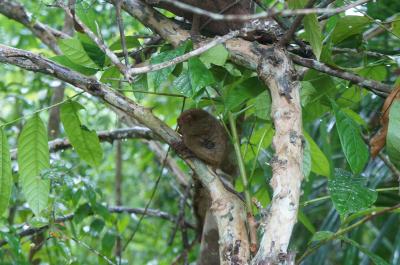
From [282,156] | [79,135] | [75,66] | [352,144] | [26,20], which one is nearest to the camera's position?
[282,156]

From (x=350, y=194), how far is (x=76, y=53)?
0.62 metres

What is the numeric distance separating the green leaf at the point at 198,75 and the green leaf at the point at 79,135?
1.14ft

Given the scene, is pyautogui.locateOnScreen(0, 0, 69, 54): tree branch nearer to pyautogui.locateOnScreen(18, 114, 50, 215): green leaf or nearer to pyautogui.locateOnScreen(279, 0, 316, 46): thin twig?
pyautogui.locateOnScreen(18, 114, 50, 215): green leaf

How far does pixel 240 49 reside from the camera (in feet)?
3.63

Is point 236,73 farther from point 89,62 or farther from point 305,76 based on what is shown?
point 89,62

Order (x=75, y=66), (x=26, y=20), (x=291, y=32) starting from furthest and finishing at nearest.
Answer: (x=26, y=20)
(x=75, y=66)
(x=291, y=32)

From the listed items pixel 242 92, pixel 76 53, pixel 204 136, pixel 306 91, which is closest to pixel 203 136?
pixel 204 136

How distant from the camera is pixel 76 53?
1.24 meters

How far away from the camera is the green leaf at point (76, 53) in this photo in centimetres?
123

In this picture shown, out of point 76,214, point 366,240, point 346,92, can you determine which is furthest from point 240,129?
point 366,240

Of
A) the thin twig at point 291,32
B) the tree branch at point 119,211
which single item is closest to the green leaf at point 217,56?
the thin twig at point 291,32

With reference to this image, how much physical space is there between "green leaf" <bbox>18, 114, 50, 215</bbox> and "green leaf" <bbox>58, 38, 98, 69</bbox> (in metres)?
0.15

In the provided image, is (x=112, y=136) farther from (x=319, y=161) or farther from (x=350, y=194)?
(x=350, y=194)

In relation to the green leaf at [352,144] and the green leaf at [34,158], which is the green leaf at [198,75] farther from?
the green leaf at [34,158]
